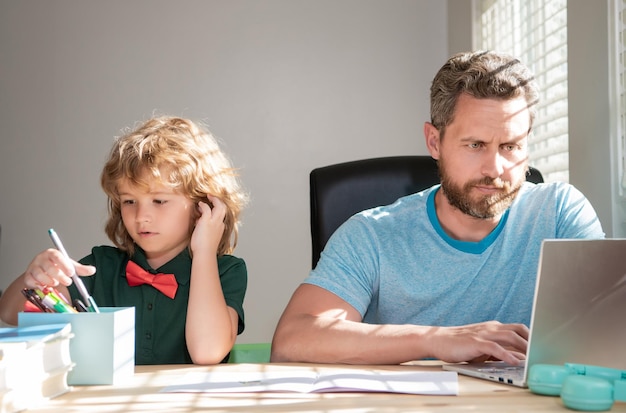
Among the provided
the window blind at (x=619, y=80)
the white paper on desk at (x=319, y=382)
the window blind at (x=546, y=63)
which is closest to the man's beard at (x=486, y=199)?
the window blind at (x=619, y=80)

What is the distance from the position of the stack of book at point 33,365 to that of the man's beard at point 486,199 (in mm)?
863

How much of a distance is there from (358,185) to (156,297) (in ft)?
1.80

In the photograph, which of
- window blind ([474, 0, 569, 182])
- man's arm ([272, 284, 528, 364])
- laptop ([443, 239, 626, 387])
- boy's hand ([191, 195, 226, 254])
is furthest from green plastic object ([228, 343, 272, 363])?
laptop ([443, 239, 626, 387])

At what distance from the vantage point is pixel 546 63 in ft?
7.98

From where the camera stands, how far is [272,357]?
143 cm

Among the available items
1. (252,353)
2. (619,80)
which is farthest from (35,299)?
(252,353)

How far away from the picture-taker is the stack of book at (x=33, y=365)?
2.84 ft

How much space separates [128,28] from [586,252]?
3.25 m

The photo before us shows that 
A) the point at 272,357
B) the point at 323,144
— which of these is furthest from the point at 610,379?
the point at 323,144

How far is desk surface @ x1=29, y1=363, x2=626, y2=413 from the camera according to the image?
0.90 meters

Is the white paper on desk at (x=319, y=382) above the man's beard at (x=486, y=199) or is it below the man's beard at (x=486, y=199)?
below

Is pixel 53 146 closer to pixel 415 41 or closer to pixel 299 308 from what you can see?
pixel 415 41

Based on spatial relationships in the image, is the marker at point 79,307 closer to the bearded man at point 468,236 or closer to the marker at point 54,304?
the marker at point 54,304

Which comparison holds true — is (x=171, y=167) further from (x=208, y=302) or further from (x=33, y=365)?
(x=33, y=365)
